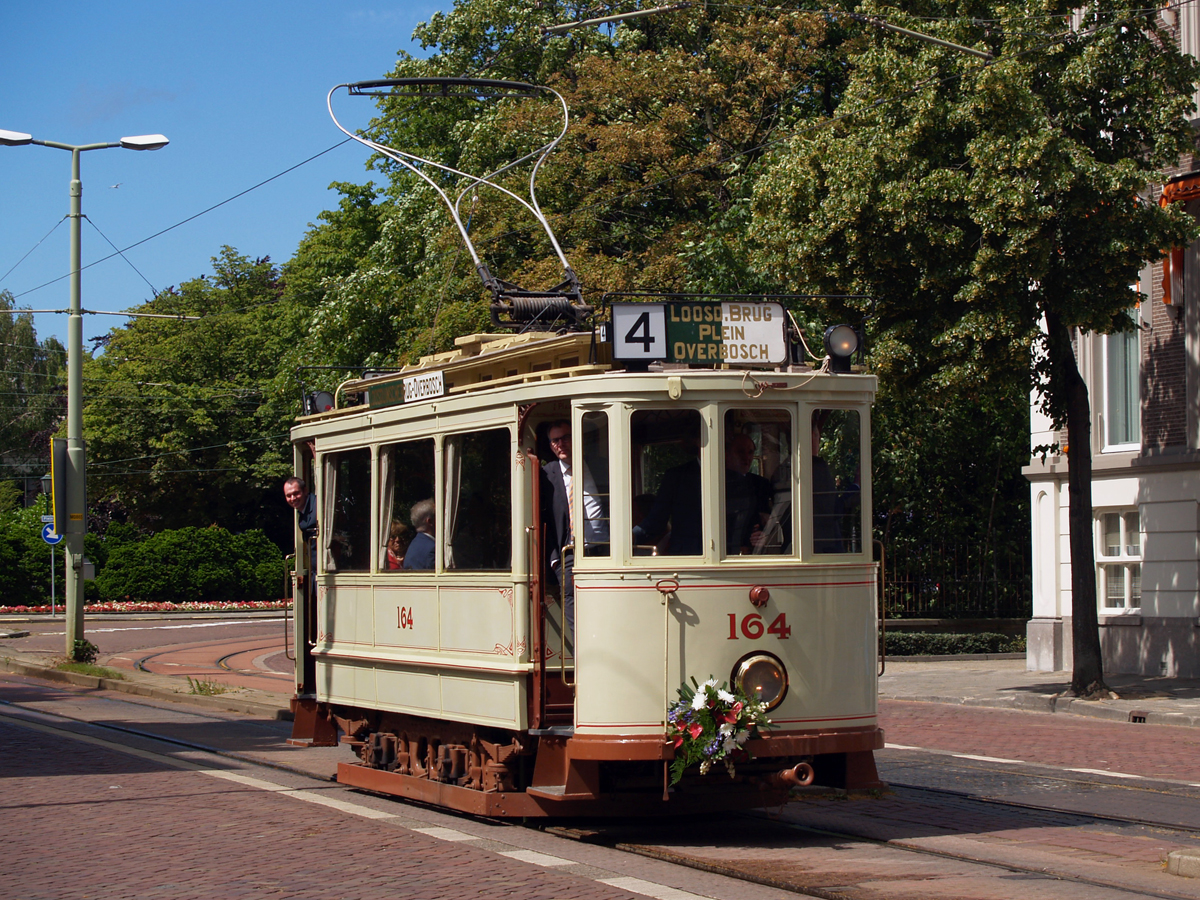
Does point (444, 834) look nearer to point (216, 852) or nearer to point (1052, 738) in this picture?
point (216, 852)

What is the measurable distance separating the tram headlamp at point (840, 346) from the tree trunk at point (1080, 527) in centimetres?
982

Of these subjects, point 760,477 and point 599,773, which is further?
point 760,477

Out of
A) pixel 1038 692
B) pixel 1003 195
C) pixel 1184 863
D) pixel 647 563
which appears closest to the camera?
pixel 1184 863

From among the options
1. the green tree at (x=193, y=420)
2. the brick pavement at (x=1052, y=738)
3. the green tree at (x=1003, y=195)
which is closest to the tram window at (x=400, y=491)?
the brick pavement at (x=1052, y=738)

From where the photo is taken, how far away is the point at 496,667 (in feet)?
28.7

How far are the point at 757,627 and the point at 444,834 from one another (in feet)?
7.64

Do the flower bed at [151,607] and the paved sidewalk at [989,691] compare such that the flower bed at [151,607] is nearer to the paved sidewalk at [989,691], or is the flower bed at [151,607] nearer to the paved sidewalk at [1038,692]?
the paved sidewalk at [989,691]

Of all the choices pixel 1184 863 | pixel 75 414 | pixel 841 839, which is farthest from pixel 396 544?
pixel 75 414

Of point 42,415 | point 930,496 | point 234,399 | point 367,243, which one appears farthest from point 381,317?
point 42,415

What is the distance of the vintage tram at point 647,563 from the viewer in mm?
8086

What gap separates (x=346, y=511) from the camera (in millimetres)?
10945

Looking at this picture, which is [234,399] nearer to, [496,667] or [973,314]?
[973,314]

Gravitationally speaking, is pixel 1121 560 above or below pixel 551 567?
below

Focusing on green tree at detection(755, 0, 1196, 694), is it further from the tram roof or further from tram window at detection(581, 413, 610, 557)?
tram window at detection(581, 413, 610, 557)
